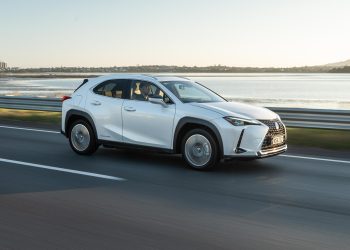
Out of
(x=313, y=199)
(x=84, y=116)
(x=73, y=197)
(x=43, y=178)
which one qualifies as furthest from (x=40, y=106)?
(x=313, y=199)

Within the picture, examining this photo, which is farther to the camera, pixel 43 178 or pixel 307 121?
pixel 307 121

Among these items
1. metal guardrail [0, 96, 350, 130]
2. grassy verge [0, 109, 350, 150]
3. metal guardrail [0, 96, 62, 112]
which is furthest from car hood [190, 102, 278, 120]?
metal guardrail [0, 96, 62, 112]

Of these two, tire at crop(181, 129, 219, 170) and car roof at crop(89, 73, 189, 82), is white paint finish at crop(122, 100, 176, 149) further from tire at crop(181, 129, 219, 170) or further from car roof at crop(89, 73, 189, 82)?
car roof at crop(89, 73, 189, 82)

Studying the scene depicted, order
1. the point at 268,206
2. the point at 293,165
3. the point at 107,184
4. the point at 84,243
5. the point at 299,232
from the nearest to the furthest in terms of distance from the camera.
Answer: the point at 84,243, the point at 299,232, the point at 268,206, the point at 107,184, the point at 293,165

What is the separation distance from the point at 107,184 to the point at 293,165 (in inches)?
136

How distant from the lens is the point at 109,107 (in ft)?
32.2

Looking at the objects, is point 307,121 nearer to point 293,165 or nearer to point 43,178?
point 293,165

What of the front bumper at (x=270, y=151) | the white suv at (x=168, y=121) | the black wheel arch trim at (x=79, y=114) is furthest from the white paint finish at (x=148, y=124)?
the front bumper at (x=270, y=151)

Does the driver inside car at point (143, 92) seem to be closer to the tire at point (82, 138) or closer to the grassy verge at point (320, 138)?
the tire at point (82, 138)

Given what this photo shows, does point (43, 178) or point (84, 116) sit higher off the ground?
point (84, 116)

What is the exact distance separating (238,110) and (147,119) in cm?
156

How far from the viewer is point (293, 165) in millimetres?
9398

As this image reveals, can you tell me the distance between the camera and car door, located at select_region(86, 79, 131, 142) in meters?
9.68

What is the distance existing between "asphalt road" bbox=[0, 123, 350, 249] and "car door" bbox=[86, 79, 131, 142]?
48cm
